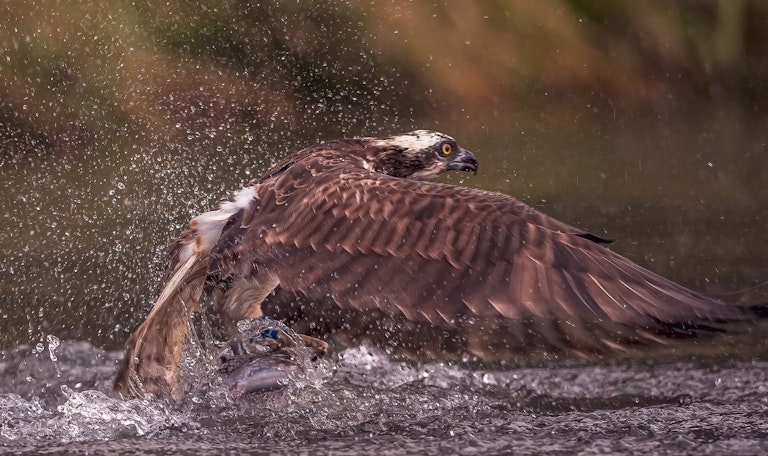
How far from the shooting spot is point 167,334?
4.95m

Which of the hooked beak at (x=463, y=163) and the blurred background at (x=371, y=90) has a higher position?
the blurred background at (x=371, y=90)

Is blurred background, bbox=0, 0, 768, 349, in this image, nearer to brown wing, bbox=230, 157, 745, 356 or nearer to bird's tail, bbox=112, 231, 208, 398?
bird's tail, bbox=112, 231, 208, 398

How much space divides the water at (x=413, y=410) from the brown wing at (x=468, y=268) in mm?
535


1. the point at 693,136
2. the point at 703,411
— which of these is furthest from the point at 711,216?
the point at 703,411

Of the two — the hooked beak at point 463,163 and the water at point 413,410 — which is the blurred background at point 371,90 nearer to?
the hooked beak at point 463,163

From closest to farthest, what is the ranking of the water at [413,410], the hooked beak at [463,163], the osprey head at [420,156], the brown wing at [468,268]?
the brown wing at [468,268], the water at [413,410], the osprey head at [420,156], the hooked beak at [463,163]

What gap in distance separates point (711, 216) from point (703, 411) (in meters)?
4.28

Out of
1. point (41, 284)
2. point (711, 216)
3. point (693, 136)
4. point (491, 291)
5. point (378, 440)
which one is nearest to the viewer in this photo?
point (491, 291)

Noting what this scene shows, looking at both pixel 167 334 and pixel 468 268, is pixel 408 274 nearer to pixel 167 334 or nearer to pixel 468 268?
pixel 468 268

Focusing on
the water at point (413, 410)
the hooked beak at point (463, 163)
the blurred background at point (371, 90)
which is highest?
the blurred background at point (371, 90)

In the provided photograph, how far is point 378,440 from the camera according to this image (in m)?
4.13

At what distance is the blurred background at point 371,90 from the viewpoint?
33.7 feet

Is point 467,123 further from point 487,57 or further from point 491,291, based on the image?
point 491,291

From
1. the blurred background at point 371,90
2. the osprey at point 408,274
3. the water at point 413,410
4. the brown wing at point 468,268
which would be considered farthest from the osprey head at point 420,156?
the blurred background at point 371,90
